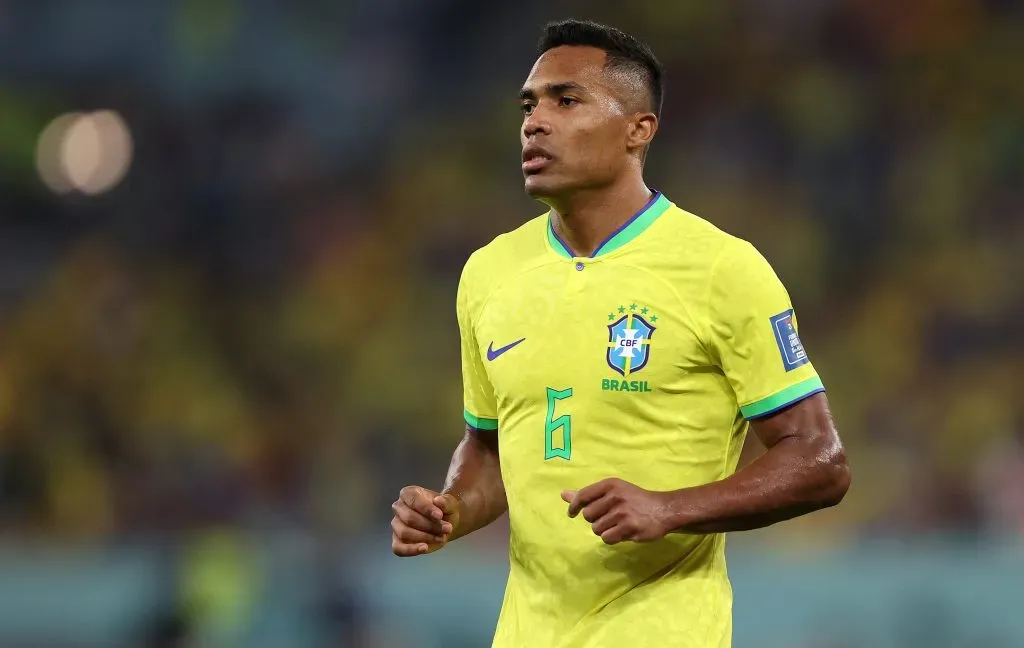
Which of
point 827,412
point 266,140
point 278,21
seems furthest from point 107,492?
point 827,412

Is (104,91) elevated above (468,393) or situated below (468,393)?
above

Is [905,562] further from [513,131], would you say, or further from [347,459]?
[513,131]

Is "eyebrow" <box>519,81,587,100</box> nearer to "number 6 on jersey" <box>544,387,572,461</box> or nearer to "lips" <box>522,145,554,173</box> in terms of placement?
"lips" <box>522,145,554,173</box>

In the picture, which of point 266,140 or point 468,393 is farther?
point 266,140

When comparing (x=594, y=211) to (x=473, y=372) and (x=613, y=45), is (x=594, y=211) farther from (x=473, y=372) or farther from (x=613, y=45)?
(x=473, y=372)

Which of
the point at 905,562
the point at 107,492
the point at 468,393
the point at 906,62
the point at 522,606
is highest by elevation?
the point at 906,62

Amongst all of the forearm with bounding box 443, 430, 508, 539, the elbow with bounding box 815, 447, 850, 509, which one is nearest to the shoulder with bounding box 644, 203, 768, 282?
the elbow with bounding box 815, 447, 850, 509

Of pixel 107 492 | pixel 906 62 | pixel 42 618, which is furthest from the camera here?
pixel 906 62

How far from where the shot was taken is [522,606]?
2.96 meters

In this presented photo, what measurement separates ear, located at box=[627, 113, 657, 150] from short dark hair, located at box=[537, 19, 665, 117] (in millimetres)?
38

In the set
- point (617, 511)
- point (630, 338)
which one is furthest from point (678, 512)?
point (630, 338)

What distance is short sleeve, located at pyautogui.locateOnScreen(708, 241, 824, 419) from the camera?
108 inches

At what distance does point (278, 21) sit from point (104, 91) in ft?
4.29

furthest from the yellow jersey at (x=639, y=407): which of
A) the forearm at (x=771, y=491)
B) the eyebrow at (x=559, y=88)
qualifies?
the eyebrow at (x=559, y=88)
